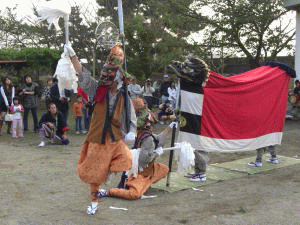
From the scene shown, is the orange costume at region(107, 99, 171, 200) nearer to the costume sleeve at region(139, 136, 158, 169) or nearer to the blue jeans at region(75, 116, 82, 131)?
the costume sleeve at region(139, 136, 158, 169)

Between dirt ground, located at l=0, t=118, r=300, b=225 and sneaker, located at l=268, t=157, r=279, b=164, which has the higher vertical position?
sneaker, located at l=268, t=157, r=279, b=164

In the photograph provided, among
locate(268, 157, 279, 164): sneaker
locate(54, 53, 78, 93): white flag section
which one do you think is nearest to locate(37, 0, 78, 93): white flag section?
locate(54, 53, 78, 93): white flag section

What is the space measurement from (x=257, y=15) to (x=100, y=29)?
11.2 meters

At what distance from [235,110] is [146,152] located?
187cm

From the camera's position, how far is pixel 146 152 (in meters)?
5.89

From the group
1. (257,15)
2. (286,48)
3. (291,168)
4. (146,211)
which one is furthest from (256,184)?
(286,48)

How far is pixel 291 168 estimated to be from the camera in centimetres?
775

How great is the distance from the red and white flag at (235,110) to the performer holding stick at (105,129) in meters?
1.59

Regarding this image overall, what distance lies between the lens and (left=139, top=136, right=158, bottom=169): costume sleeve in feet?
19.3

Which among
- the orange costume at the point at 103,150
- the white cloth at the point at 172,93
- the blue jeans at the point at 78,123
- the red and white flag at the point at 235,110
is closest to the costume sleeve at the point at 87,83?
the orange costume at the point at 103,150

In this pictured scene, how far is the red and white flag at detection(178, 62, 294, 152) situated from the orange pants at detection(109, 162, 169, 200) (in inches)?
25.3

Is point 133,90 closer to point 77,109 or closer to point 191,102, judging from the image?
point 191,102

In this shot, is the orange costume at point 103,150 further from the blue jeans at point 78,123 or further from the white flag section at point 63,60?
the blue jeans at point 78,123

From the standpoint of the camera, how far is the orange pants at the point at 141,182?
5.77 m
